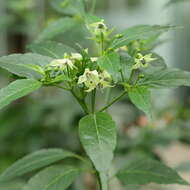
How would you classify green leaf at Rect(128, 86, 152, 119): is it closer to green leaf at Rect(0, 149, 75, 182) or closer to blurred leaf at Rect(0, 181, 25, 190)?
green leaf at Rect(0, 149, 75, 182)

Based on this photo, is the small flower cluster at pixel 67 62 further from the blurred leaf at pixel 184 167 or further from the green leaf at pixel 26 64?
the blurred leaf at pixel 184 167

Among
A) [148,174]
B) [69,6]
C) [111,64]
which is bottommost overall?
[148,174]

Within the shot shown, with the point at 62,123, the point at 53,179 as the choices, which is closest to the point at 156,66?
the point at 53,179

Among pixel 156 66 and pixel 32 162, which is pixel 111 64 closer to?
pixel 156 66

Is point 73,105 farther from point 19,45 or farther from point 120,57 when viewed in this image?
point 120,57

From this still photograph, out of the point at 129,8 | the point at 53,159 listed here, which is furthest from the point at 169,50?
the point at 53,159
